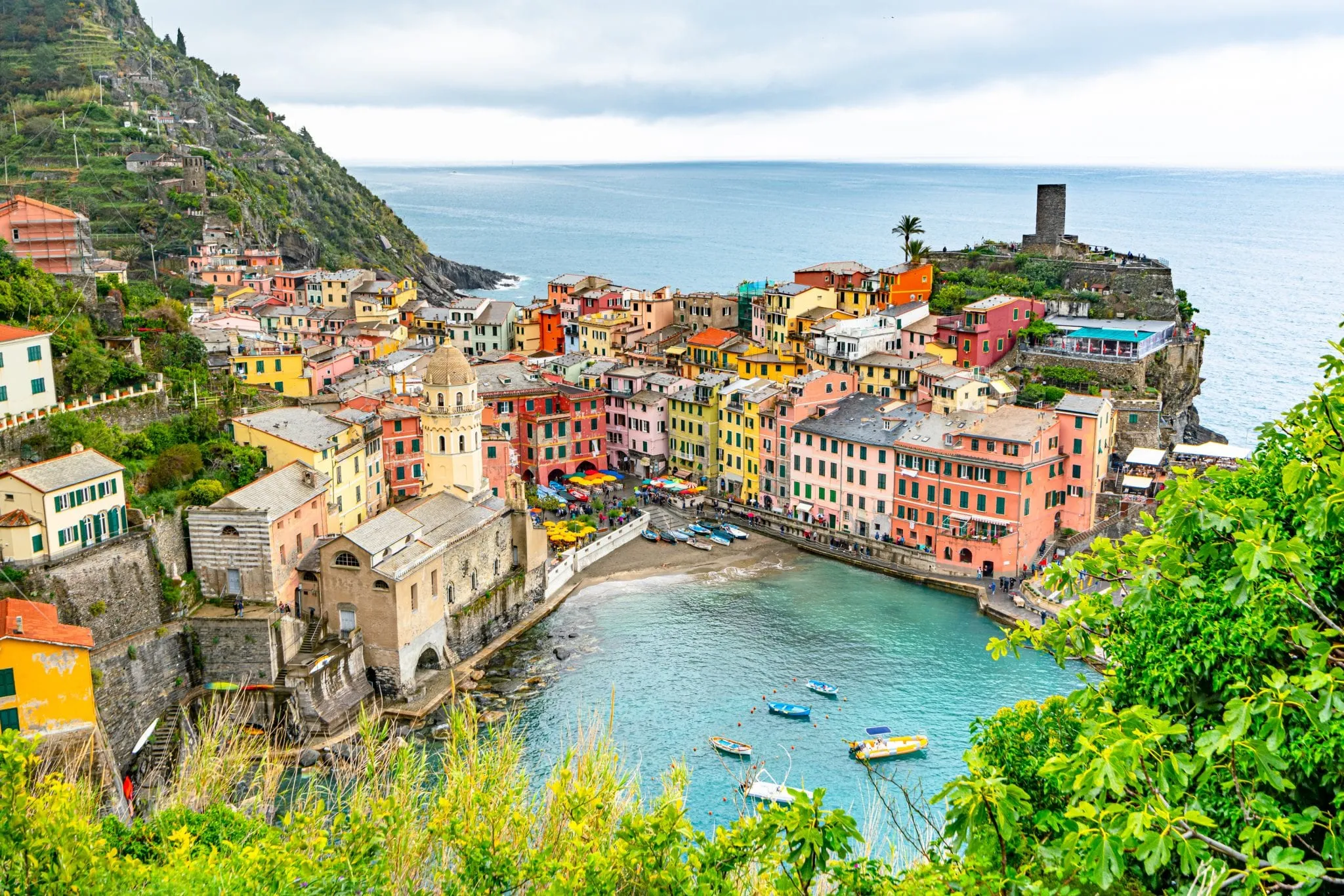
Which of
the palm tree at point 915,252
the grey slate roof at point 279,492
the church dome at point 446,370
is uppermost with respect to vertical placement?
the palm tree at point 915,252

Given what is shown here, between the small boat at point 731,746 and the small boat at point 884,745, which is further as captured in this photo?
the small boat at point 731,746

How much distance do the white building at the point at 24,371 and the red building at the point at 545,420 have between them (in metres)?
24.9

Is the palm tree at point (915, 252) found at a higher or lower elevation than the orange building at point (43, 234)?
lower

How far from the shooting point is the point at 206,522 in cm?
4034

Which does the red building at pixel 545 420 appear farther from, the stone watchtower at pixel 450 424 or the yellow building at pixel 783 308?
the yellow building at pixel 783 308

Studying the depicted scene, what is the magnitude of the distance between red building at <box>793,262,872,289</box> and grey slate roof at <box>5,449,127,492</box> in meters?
54.0

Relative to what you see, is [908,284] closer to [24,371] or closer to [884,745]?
[884,745]

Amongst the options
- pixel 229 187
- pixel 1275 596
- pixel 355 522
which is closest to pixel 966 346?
pixel 355 522

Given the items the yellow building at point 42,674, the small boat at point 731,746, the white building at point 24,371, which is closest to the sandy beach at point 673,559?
the small boat at point 731,746

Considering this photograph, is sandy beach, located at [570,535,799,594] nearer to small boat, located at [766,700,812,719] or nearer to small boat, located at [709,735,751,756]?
small boat, located at [766,700,812,719]

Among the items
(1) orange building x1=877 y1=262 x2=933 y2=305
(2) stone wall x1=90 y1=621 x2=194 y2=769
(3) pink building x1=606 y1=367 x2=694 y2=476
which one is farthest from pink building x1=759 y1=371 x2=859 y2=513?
(2) stone wall x1=90 y1=621 x2=194 y2=769

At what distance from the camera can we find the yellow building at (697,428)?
6588 centimetres

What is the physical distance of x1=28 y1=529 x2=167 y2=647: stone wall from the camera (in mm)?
35750

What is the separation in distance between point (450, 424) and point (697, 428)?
1994 centimetres
